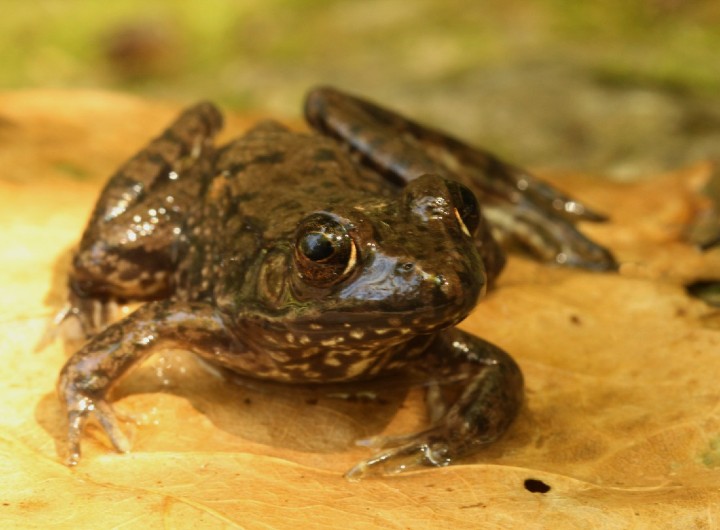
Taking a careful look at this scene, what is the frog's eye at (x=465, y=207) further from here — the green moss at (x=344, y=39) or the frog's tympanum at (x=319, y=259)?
the green moss at (x=344, y=39)

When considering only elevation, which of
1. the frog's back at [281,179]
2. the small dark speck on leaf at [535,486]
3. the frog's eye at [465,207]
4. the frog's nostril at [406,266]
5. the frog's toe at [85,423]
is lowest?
the frog's toe at [85,423]

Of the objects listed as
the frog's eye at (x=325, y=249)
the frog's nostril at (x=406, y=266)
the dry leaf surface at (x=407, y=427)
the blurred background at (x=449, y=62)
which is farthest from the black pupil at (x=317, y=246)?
the blurred background at (x=449, y=62)

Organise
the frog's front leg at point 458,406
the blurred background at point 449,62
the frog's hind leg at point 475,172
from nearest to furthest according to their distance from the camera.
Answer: the frog's front leg at point 458,406, the frog's hind leg at point 475,172, the blurred background at point 449,62

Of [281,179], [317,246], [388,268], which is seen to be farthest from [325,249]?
[281,179]

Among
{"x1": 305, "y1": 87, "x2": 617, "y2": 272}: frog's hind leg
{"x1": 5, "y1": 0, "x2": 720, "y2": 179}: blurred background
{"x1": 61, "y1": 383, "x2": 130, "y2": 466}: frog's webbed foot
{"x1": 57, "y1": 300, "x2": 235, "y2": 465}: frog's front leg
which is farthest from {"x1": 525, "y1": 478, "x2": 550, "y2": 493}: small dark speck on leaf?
{"x1": 5, "y1": 0, "x2": 720, "y2": 179}: blurred background

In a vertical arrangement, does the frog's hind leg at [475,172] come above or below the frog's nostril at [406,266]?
below

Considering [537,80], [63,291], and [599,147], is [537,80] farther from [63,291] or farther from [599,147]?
[63,291]
